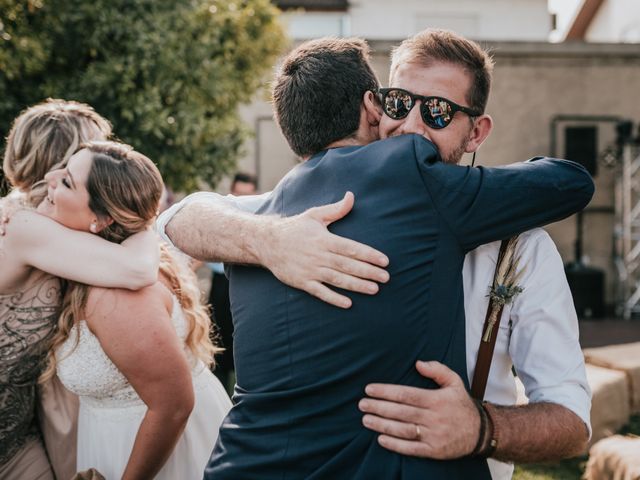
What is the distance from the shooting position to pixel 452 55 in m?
1.81

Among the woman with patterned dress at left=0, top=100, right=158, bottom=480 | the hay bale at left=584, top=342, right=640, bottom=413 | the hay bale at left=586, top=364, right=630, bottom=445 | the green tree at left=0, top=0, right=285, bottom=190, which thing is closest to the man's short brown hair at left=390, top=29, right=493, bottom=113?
the woman with patterned dress at left=0, top=100, right=158, bottom=480

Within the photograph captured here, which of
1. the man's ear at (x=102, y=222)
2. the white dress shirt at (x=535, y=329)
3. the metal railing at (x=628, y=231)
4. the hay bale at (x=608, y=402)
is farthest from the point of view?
the metal railing at (x=628, y=231)

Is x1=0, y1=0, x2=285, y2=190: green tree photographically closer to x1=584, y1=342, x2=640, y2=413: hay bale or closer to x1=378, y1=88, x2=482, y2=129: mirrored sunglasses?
x1=584, y1=342, x2=640, y2=413: hay bale

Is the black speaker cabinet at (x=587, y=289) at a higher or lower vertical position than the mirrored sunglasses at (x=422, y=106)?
lower

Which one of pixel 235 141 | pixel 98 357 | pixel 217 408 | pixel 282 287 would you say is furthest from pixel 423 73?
pixel 235 141

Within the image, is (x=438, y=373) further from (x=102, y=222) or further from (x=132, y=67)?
(x=132, y=67)

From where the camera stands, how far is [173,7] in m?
7.27

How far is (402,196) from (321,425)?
1.84 feet

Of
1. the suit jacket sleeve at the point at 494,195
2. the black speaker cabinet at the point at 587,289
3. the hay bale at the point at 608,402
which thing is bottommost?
the black speaker cabinet at the point at 587,289

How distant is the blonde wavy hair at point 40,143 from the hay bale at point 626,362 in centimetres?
497

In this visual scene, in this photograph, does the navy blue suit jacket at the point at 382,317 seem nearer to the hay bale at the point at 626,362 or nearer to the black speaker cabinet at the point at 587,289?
the hay bale at the point at 626,362

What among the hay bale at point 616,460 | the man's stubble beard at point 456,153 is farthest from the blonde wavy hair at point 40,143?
the hay bale at point 616,460

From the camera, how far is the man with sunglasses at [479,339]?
150 cm

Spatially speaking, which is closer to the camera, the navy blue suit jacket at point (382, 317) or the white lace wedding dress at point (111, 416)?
the navy blue suit jacket at point (382, 317)
